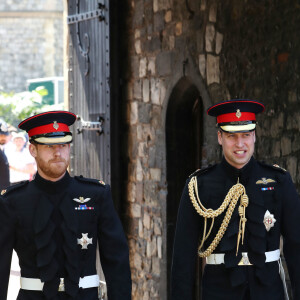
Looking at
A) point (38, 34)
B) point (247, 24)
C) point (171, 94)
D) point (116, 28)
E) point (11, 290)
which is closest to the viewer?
point (247, 24)

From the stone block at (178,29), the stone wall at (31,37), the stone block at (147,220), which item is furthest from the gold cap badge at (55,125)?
the stone wall at (31,37)

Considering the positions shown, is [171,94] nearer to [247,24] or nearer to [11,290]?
[247,24]

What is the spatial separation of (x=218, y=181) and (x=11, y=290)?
4.94m

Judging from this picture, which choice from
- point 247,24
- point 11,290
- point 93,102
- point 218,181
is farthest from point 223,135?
point 11,290

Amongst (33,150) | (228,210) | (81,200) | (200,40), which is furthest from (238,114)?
(200,40)

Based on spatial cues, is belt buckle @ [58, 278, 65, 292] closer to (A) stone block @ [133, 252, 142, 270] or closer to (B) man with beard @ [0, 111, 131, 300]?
(B) man with beard @ [0, 111, 131, 300]

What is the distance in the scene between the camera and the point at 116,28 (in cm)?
777

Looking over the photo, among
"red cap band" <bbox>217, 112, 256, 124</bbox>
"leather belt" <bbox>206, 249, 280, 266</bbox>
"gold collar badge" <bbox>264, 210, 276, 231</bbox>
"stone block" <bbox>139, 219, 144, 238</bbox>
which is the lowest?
"stone block" <bbox>139, 219, 144, 238</bbox>

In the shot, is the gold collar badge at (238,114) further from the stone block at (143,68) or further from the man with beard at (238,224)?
the stone block at (143,68)

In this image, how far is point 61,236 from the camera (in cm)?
392

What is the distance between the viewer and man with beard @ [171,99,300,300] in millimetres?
3857

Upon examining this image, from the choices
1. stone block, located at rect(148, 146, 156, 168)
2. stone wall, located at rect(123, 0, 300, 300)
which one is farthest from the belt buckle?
stone block, located at rect(148, 146, 156, 168)

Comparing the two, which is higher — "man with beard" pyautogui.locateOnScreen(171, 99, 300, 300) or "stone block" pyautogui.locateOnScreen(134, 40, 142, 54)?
"stone block" pyautogui.locateOnScreen(134, 40, 142, 54)

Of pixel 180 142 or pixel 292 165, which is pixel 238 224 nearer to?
pixel 292 165
